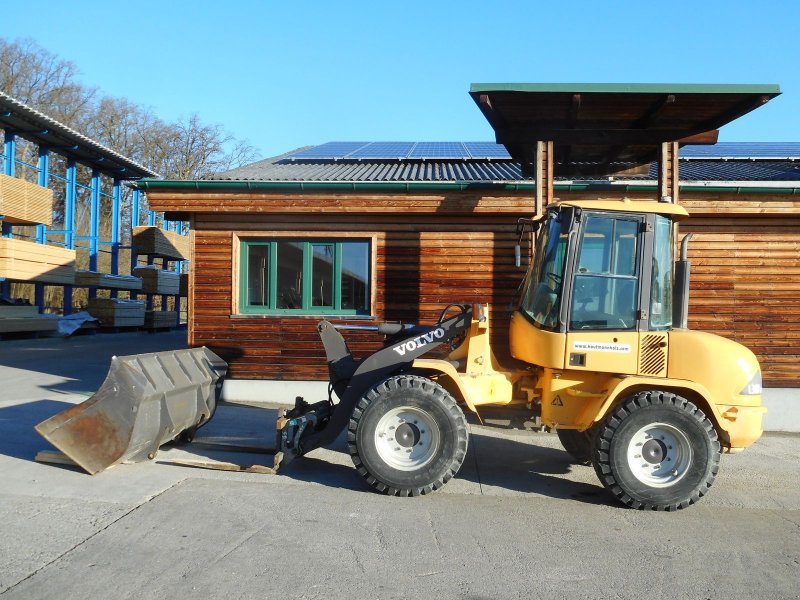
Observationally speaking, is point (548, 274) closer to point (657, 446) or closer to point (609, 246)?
point (609, 246)

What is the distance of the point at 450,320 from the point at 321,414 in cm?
157

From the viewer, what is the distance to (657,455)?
239 inches

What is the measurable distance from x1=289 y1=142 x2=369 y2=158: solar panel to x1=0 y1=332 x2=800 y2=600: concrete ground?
801 centimetres

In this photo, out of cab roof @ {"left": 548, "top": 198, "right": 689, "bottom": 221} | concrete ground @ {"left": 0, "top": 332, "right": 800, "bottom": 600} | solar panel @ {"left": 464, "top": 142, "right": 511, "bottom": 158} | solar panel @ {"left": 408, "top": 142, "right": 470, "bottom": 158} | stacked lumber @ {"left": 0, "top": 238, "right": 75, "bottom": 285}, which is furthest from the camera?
stacked lumber @ {"left": 0, "top": 238, "right": 75, "bottom": 285}

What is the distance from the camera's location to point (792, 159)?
44.5 feet

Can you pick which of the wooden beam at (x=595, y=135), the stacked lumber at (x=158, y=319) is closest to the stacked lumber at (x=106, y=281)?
the stacked lumber at (x=158, y=319)

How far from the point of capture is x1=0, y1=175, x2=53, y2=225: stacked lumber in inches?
762

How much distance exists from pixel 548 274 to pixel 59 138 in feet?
75.3

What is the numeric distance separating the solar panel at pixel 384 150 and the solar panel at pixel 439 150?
200mm

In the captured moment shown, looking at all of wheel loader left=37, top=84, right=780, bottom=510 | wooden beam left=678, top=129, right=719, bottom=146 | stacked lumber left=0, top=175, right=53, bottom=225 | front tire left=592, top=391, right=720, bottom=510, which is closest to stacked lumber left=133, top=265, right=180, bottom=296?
stacked lumber left=0, top=175, right=53, bottom=225

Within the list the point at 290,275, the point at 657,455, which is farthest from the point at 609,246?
the point at 290,275

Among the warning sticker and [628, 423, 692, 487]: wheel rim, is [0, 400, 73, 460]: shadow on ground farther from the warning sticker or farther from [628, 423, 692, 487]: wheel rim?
[628, 423, 692, 487]: wheel rim

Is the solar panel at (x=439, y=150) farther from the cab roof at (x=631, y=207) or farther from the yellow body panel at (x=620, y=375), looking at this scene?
the yellow body panel at (x=620, y=375)

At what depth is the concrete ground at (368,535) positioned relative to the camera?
167 inches
